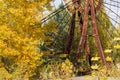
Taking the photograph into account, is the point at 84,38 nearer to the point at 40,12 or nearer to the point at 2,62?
the point at 40,12

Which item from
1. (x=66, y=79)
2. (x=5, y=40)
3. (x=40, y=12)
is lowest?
(x=66, y=79)

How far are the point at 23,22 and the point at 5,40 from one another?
101 cm

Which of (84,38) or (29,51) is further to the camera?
(84,38)

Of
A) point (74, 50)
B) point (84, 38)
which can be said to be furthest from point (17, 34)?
point (74, 50)

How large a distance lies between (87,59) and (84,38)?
7.75 feet

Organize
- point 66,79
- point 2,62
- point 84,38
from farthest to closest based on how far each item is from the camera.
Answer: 1. point 84,38
2. point 2,62
3. point 66,79

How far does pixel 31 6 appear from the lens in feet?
52.6

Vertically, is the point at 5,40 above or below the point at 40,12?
below

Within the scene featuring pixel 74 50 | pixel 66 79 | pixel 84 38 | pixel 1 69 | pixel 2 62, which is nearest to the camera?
pixel 66 79

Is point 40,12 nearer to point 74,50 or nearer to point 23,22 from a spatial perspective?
point 23,22

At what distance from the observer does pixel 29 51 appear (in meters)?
15.4

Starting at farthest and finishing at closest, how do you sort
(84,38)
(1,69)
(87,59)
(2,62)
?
(87,59), (84,38), (2,62), (1,69)

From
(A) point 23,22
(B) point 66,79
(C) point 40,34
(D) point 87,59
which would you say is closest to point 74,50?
(D) point 87,59

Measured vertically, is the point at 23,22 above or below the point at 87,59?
above
